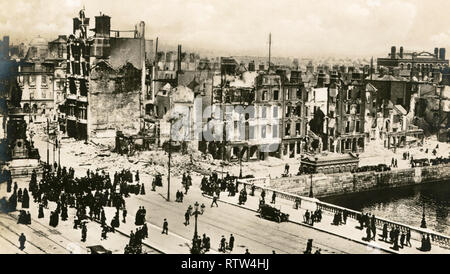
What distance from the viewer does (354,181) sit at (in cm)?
5822

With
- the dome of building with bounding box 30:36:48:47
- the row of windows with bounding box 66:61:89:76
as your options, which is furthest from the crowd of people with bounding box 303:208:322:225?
the dome of building with bounding box 30:36:48:47

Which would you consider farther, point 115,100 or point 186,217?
point 115,100

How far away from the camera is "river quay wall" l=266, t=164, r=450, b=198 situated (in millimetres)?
52406

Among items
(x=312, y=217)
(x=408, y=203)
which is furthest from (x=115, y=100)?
(x=408, y=203)

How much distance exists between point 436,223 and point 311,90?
2286cm

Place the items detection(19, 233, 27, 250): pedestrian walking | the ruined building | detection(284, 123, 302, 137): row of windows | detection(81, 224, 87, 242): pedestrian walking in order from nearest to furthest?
detection(19, 233, 27, 250): pedestrian walking < detection(81, 224, 87, 242): pedestrian walking < the ruined building < detection(284, 123, 302, 137): row of windows

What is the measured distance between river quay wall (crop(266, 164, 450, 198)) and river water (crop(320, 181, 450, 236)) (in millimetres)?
627

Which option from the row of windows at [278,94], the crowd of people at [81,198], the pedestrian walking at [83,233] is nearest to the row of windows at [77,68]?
the crowd of people at [81,198]

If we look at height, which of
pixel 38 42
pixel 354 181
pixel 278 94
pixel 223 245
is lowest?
pixel 354 181

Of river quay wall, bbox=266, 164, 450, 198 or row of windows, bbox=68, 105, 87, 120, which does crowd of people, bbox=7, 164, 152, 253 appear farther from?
row of windows, bbox=68, 105, 87, 120

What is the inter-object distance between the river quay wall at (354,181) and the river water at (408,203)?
0.63 meters

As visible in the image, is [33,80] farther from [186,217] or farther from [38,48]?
[186,217]

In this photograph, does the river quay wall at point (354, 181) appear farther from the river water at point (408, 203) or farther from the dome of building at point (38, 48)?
the dome of building at point (38, 48)

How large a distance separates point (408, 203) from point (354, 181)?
5901mm
